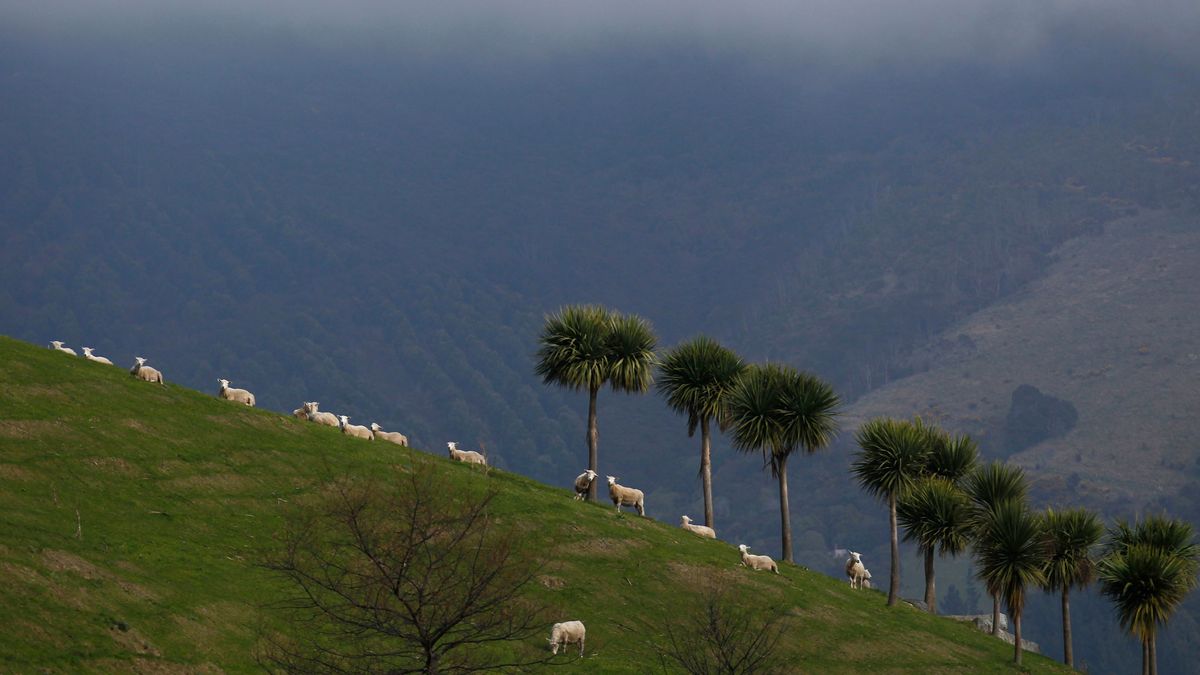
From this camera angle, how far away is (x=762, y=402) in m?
85.2

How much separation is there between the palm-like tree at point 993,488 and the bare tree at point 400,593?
115 feet

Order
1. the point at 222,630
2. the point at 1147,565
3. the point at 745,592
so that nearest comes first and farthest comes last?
the point at 222,630 → the point at 745,592 → the point at 1147,565

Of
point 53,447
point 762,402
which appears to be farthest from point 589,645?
point 762,402

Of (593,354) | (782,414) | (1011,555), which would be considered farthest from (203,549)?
(1011,555)

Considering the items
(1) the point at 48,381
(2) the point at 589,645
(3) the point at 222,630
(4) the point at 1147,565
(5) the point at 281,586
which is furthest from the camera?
(4) the point at 1147,565

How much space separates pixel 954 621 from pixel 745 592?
22926 millimetres

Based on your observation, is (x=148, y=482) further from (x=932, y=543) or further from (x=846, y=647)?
(x=932, y=543)

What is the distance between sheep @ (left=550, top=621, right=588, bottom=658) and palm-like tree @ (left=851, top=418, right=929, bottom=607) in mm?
35643

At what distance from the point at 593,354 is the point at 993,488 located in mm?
25460

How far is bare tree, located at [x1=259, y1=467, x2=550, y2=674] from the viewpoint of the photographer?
3528 centimetres

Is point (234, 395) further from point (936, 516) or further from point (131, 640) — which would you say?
point (936, 516)

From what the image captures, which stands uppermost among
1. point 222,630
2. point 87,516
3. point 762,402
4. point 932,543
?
point 762,402

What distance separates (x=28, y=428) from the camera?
5522cm

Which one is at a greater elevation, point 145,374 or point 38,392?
point 145,374
